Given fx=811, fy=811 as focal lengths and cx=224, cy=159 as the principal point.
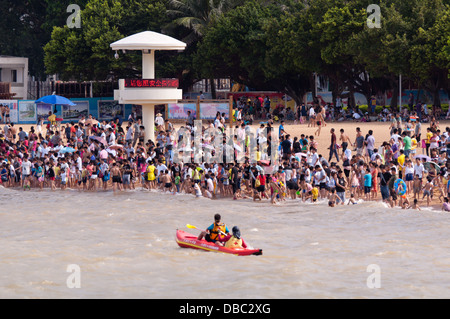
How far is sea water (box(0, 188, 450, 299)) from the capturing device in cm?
1825

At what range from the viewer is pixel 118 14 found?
5488 centimetres

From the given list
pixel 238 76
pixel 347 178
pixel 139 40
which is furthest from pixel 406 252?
pixel 238 76

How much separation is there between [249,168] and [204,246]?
675cm

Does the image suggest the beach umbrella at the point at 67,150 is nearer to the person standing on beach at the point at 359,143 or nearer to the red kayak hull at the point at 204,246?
the person standing on beach at the point at 359,143

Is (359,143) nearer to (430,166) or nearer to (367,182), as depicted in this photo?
(430,166)

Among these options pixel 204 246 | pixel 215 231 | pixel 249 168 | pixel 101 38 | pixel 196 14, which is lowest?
pixel 204 246

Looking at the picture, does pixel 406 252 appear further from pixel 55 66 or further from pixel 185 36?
pixel 55 66

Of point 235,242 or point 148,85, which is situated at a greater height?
point 148,85

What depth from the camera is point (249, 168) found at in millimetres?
27422

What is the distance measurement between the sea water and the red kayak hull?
0.17 meters

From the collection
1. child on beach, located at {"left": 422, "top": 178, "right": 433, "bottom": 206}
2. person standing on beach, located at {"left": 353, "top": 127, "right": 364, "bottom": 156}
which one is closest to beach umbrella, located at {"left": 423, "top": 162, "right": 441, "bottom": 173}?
child on beach, located at {"left": 422, "top": 178, "right": 433, "bottom": 206}

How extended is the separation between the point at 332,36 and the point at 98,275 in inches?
1143

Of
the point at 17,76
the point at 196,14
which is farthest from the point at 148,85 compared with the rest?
the point at 17,76

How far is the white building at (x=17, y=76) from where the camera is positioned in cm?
6078
